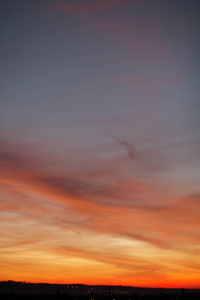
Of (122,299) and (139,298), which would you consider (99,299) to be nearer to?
(122,299)

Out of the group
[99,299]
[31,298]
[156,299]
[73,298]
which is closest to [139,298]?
[156,299]

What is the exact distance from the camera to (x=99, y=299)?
1332 inches

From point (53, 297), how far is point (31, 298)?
14.1 feet

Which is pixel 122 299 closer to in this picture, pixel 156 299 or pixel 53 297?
pixel 156 299

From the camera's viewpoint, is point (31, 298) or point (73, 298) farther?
point (73, 298)

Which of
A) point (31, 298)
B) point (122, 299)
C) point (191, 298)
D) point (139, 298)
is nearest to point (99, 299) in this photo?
point (122, 299)

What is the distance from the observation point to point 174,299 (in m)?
35.3

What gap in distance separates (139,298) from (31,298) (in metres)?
11.1

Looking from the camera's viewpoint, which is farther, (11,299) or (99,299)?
(99,299)

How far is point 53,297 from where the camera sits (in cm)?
3475

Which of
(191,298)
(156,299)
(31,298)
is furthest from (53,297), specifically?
(191,298)

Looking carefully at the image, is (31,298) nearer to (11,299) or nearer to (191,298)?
(11,299)

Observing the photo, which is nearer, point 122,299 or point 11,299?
point 11,299

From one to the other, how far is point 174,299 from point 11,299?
15.8 meters
